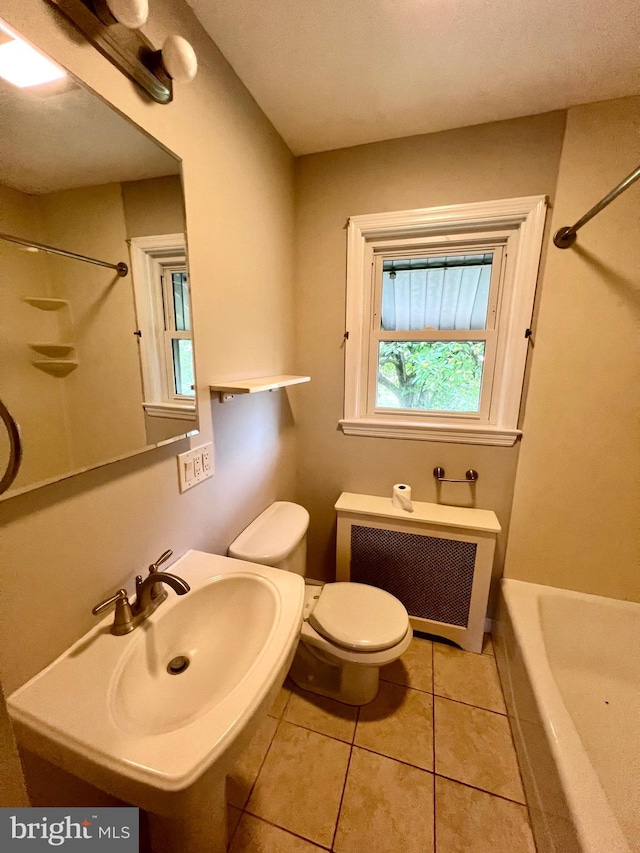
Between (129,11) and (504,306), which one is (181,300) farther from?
(504,306)

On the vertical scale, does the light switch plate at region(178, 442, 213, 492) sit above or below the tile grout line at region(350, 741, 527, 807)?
above

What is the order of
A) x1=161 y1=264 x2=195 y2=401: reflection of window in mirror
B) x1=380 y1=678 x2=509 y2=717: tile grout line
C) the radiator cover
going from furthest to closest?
1. the radiator cover
2. x1=380 y1=678 x2=509 y2=717: tile grout line
3. x1=161 y1=264 x2=195 y2=401: reflection of window in mirror

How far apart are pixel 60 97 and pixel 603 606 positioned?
251 cm

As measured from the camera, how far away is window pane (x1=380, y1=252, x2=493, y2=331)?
Result: 1576 mm

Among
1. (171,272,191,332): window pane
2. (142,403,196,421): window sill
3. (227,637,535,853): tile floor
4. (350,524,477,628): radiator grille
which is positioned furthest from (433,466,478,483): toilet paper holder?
(171,272,191,332): window pane

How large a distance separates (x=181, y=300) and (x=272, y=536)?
970mm

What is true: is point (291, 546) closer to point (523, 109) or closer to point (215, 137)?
point (215, 137)

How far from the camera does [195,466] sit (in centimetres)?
106

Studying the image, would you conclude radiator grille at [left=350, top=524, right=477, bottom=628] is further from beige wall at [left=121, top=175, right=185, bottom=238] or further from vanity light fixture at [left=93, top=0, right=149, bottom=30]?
vanity light fixture at [left=93, top=0, right=149, bottom=30]

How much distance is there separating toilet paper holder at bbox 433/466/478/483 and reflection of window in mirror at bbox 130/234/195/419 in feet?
4.12

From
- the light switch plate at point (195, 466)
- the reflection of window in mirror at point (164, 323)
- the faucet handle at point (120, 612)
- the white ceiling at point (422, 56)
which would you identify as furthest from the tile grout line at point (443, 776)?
the white ceiling at point (422, 56)

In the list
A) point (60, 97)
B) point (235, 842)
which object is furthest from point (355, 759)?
point (60, 97)

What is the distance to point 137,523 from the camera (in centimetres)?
88

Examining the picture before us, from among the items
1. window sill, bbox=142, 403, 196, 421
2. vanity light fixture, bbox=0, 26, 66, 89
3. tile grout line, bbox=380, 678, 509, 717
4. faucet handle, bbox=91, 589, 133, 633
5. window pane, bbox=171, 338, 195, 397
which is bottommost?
tile grout line, bbox=380, 678, 509, 717
